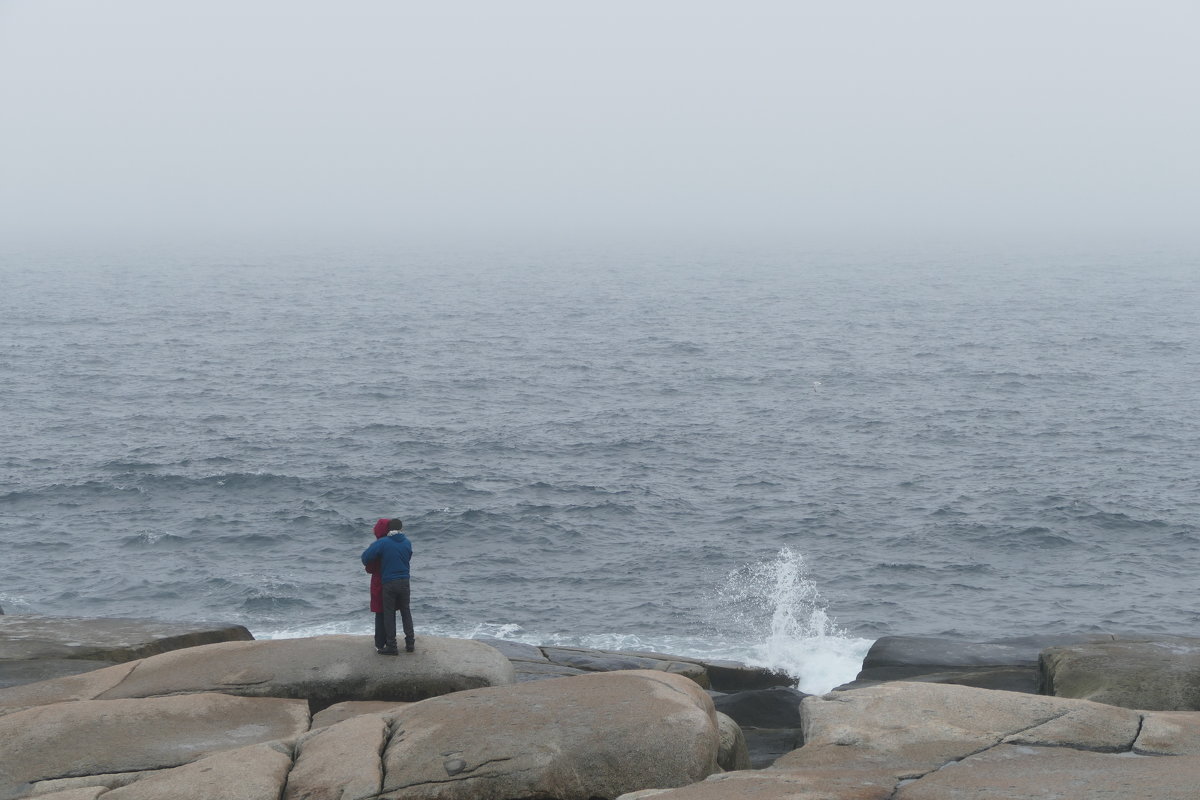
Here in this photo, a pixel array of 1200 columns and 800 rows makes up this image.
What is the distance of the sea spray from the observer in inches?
1203

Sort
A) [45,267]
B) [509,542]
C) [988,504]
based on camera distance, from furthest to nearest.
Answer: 1. [45,267]
2. [988,504]
3. [509,542]

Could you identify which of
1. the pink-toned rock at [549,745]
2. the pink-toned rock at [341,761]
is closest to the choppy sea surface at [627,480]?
the pink-toned rock at [549,745]

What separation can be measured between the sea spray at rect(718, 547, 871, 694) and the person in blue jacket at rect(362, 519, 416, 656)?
14.2 meters

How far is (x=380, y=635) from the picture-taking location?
1772cm

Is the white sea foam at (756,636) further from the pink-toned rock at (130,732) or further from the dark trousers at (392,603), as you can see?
the pink-toned rock at (130,732)

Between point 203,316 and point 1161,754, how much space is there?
4045 inches

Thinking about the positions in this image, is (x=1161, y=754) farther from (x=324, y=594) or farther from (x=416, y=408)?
(x=416, y=408)

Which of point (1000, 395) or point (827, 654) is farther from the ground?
point (1000, 395)

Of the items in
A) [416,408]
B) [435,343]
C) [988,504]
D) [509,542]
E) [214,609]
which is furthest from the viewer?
[435,343]

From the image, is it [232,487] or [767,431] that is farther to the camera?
[767,431]

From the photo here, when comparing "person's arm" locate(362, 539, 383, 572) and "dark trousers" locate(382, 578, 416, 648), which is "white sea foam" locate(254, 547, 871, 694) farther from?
"person's arm" locate(362, 539, 383, 572)

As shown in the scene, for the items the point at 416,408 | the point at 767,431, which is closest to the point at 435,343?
the point at 416,408

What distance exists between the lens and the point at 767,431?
55219 millimetres

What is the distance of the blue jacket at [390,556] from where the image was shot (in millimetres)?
17562
